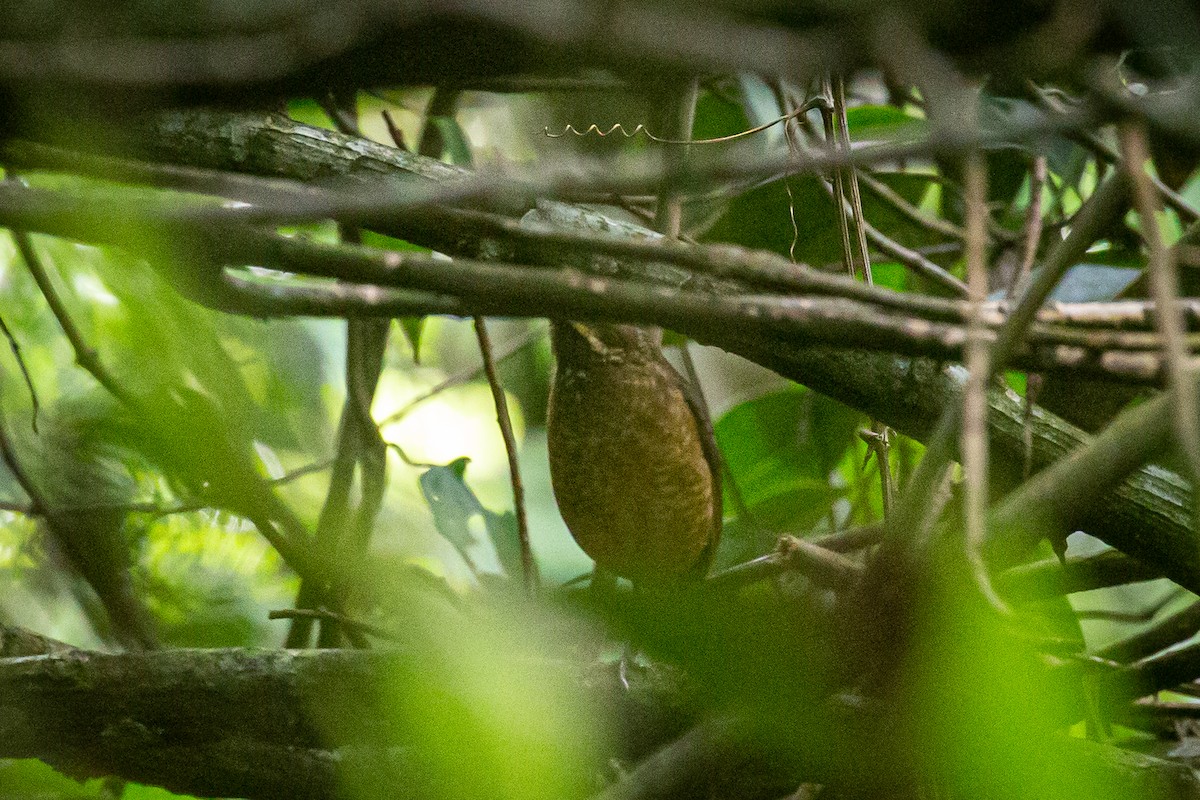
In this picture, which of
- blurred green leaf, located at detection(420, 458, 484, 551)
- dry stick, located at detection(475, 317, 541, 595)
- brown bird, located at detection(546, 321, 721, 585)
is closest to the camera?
brown bird, located at detection(546, 321, 721, 585)

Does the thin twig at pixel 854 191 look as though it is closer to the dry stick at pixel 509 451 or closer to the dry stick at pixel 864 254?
the dry stick at pixel 864 254

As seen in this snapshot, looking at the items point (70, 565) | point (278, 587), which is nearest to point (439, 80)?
point (70, 565)

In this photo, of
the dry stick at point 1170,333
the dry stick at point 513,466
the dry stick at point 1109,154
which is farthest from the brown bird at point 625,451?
the dry stick at point 1170,333

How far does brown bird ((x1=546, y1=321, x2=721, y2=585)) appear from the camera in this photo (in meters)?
1.42

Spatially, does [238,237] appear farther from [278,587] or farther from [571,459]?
[278,587]

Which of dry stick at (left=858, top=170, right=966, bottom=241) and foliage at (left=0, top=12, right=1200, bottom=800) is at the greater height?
dry stick at (left=858, top=170, right=966, bottom=241)

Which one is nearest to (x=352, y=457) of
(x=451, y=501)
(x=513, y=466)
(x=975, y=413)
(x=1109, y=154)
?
(x=451, y=501)

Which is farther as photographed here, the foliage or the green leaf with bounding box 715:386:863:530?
the green leaf with bounding box 715:386:863:530

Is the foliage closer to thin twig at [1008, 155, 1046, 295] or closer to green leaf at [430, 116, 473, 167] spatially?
thin twig at [1008, 155, 1046, 295]

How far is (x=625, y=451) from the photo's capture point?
1432mm

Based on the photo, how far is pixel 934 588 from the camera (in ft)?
2.44

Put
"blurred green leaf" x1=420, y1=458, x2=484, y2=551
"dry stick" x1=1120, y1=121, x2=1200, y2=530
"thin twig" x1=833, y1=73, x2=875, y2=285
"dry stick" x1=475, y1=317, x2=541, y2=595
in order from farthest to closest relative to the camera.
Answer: "blurred green leaf" x1=420, y1=458, x2=484, y2=551
"dry stick" x1=475, y1=317, x2=541, y2=595
"thin twig" x1=833, y1=73, x2=875, y2=285
"dry stick" x1=1120, y1=121, x2=1200, y2=530

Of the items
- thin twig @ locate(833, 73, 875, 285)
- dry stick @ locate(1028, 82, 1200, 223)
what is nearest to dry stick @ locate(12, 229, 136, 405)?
thin twig @ locate(833, 73, 875, 285)

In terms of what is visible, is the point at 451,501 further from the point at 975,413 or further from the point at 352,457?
the point at 975,413
